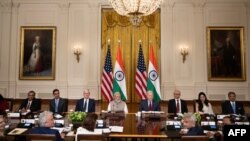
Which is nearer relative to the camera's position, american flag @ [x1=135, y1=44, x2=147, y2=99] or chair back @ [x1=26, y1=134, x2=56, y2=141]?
chair back @ [x1=26, y1=134, x2=56, y2=141]

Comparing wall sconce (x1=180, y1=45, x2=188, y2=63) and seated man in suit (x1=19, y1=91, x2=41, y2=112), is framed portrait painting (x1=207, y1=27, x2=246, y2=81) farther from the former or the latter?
seated man in suit (x1=19, y1=91, x2=41, y2=112)

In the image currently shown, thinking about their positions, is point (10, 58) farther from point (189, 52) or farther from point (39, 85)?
point (189, 52)

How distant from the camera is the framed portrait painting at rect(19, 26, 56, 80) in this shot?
39.9 ft

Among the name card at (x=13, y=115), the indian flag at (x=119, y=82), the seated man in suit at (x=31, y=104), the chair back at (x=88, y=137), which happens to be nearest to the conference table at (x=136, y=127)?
the name card at (x=13, y=115)

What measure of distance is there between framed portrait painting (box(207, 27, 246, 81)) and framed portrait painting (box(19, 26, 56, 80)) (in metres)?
6.42

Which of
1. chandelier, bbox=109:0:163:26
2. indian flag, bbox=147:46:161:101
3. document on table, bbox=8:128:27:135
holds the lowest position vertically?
document on table, bbox=8:128:27:135

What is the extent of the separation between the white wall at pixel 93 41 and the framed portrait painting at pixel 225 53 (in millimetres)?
212

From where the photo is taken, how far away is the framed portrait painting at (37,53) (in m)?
12.1

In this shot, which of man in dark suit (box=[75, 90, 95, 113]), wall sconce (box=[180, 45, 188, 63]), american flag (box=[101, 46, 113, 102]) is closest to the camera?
man in dark suit (box=[75, 90, 95, 113])

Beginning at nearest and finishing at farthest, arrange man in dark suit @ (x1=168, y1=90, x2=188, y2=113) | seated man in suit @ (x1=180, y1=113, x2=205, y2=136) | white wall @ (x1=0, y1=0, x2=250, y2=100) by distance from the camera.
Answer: seated man in suit @ (x1=180, y1=113, x2=205, y2=136)
man in dark suit @ (x1=168, y1=90, x2=188, y2=113)
white wall @ (x1=0, y1=0, x2=250, y2=100)

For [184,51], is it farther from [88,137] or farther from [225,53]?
[88,137]

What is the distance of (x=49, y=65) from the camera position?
12156 millimetres

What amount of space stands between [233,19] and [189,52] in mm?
2255

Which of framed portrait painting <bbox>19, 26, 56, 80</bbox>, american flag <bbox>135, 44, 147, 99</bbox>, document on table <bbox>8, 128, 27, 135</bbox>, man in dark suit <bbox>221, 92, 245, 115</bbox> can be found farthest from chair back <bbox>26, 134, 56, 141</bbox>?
framed portrait painting <bbox>19, 26, 56, 80</bbox>
